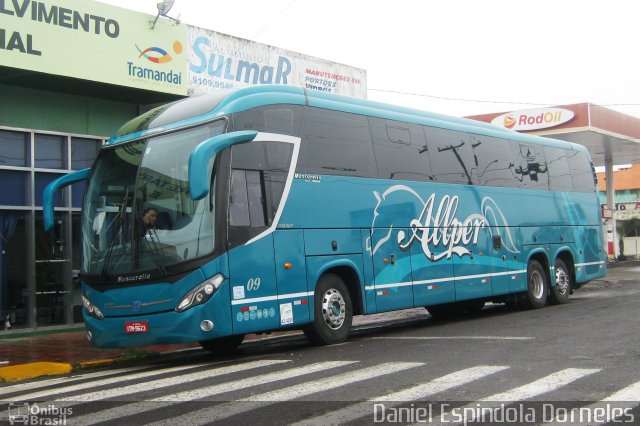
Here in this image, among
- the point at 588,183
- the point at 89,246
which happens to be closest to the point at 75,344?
the point at 89,246

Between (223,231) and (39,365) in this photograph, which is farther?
(39,365)

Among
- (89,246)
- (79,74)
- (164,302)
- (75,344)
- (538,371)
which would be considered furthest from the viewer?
(79,74)

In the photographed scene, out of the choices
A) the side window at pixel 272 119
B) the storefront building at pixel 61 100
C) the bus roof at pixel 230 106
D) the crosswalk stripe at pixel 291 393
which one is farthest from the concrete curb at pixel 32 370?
the storefront building at pixel 61 100

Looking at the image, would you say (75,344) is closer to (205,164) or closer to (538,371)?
(205,164)

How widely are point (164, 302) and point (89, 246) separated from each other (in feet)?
5.94

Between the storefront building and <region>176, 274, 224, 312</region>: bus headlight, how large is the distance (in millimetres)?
7188

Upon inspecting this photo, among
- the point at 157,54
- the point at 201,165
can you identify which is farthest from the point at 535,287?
the point at 201,165

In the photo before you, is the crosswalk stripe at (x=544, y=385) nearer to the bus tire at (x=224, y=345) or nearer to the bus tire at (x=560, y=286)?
the bus tire at (x=224, y=345)

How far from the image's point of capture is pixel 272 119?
10.9 m

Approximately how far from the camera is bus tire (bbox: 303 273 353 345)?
37.0 ft

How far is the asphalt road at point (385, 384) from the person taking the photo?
6309mm

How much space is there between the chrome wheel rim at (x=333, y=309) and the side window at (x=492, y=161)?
17.0 feet

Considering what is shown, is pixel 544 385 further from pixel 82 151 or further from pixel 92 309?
pixel 82 151

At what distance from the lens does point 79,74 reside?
15.2m
